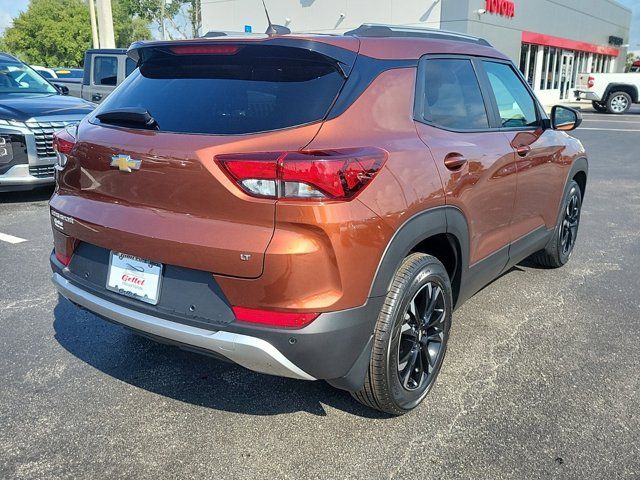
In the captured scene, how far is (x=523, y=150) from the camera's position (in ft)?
11.6

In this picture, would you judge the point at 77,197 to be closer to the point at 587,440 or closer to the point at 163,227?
the point at 163,227

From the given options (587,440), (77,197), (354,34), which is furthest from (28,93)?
(587,440)

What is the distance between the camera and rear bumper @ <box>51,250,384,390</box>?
2174 mm

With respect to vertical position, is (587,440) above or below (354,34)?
below

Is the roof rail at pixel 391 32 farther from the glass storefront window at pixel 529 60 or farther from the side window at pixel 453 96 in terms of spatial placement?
the glass storefront window at pixel 529 60

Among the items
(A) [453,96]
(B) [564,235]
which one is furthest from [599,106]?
(A) [453,96]

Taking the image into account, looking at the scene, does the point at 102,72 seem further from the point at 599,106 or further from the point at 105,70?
the point at 599,106

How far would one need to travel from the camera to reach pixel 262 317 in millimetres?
2186

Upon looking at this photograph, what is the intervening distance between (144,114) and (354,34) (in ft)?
3.55

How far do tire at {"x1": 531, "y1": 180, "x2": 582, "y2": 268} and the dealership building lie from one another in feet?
52.0

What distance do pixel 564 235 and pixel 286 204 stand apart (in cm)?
348

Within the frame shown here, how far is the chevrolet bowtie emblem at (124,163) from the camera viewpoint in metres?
2.39

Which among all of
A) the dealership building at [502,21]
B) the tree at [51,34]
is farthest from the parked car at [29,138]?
the tree at [51,34]

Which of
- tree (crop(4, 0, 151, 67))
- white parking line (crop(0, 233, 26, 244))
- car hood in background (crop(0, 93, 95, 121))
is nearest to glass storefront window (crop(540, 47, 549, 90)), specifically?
car hood in background (crop(0, 93, 95, 121))
